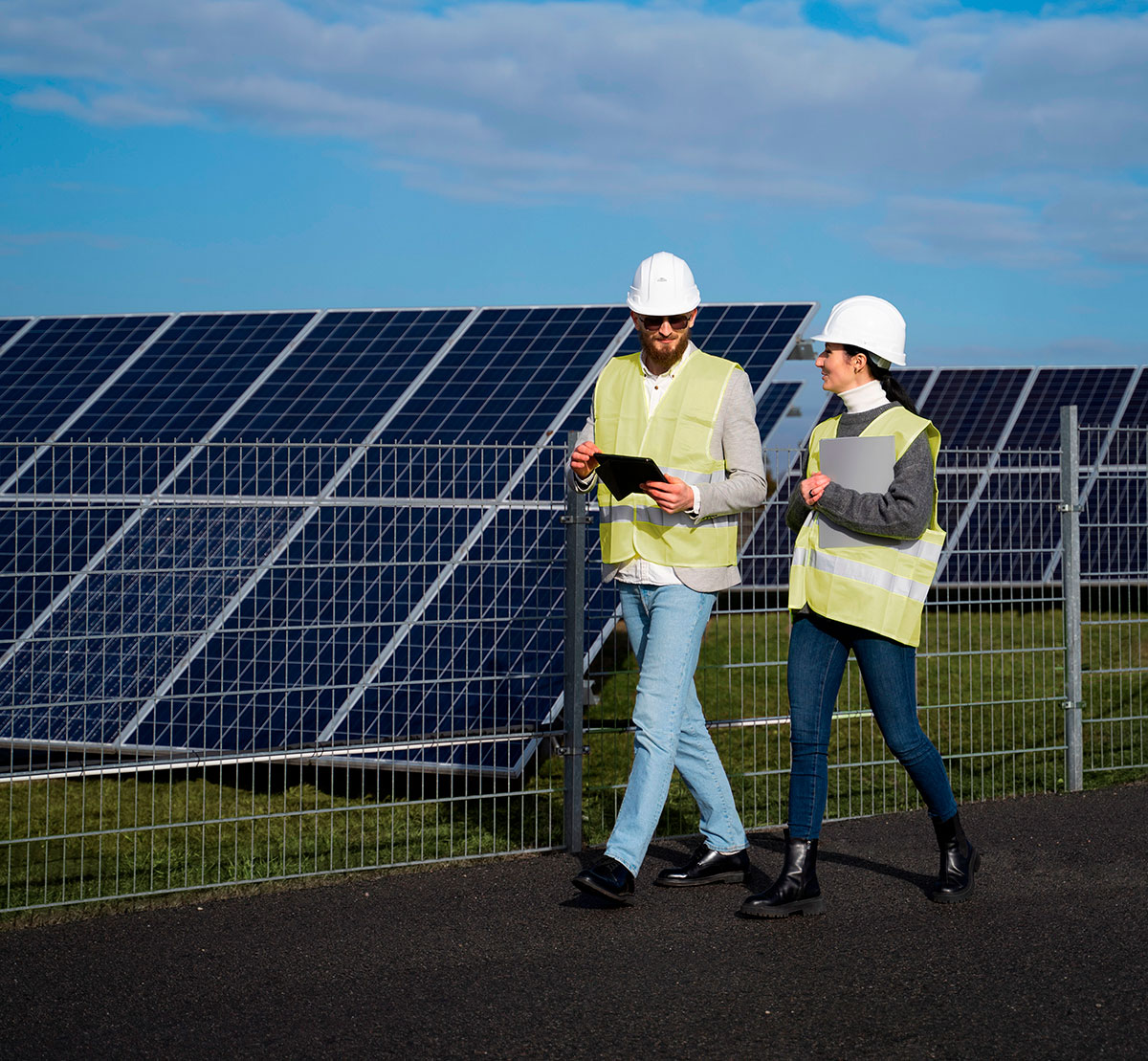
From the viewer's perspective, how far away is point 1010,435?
16.4 m

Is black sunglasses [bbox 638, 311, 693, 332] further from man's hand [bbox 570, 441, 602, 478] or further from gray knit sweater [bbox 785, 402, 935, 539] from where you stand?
gray knit sweater [bbox 785, 402, 935, 539]

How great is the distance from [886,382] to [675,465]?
0.83m

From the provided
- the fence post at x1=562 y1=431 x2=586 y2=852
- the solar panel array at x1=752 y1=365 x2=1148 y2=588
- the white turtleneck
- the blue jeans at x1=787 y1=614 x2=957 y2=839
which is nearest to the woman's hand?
the white turtleneck

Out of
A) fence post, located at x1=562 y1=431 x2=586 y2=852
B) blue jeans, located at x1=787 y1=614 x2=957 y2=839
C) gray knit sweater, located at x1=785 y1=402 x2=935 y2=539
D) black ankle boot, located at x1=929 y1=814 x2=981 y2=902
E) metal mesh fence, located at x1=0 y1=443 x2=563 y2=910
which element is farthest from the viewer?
fence post, located at x1=562 y1=431 x2=586 y2=852

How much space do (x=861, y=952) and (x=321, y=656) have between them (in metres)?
2.44

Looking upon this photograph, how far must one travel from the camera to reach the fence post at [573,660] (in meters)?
5.85

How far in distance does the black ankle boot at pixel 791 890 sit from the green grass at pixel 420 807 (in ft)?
3.53

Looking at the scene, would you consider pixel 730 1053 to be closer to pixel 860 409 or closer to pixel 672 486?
pixel 672 486

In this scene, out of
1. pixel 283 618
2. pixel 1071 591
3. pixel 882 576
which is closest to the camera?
pixel 882 576

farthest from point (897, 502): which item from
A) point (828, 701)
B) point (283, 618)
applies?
point (283, 618)

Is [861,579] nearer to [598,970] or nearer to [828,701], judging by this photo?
[828,701]

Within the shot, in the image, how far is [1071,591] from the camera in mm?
7074

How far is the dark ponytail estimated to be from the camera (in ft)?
16.0

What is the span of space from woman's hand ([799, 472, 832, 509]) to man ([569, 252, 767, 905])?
19 centimetres
